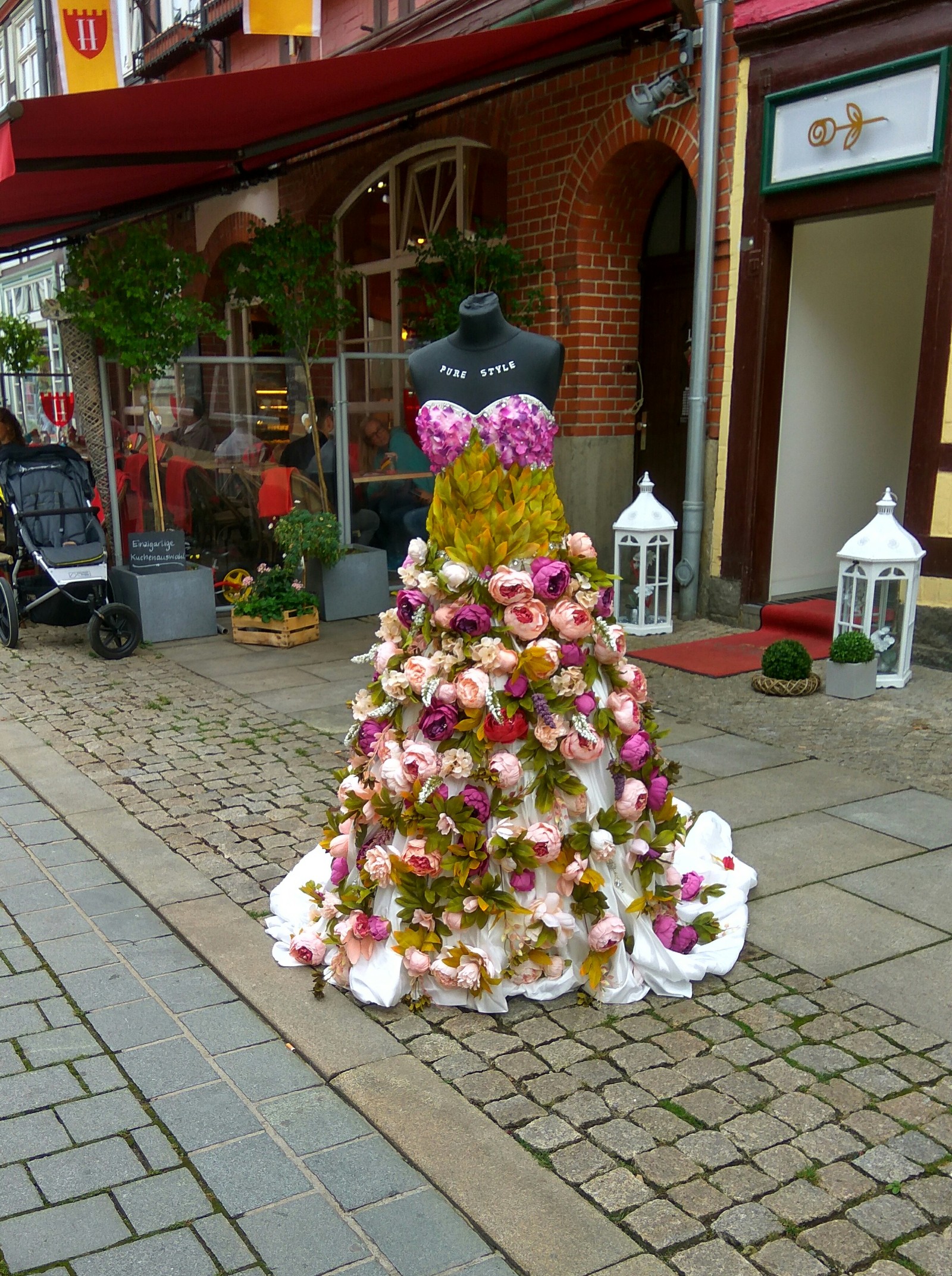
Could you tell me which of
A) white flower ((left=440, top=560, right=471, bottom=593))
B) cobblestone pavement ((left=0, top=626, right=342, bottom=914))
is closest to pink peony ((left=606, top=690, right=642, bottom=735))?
white flower ((left=440, top=560, right=471, bottom=593))

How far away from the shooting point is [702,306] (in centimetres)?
774

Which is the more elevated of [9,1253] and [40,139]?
[40,139]

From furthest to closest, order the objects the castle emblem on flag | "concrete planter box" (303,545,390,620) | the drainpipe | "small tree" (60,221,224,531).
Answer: the castle emblem on flag
"concrete planter box" (303,545,390,620)
"small tree" (60,221,224,531)
the drainpipe

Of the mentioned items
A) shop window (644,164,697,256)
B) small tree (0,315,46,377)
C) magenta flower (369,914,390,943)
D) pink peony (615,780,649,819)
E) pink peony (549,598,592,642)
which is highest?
shop window (644,164,697,256)

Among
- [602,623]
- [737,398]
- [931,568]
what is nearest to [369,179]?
[737,398]

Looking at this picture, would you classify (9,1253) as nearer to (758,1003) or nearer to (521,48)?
(758,1003)

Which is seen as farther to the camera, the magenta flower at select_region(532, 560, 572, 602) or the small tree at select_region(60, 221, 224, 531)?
the small tree at select_region(60, 221, 224, 531)

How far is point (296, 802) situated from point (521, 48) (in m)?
5.70

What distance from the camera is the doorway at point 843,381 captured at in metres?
7.88

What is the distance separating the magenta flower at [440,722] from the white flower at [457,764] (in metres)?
0.05

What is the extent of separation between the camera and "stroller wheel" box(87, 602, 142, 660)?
7.38 m

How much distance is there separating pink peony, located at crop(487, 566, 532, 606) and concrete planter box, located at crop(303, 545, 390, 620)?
5.40m

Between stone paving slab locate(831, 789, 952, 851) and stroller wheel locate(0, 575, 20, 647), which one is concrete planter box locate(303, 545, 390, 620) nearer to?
stroller wheel locate(0, 575, 20, 647)

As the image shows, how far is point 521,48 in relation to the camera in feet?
25.3
